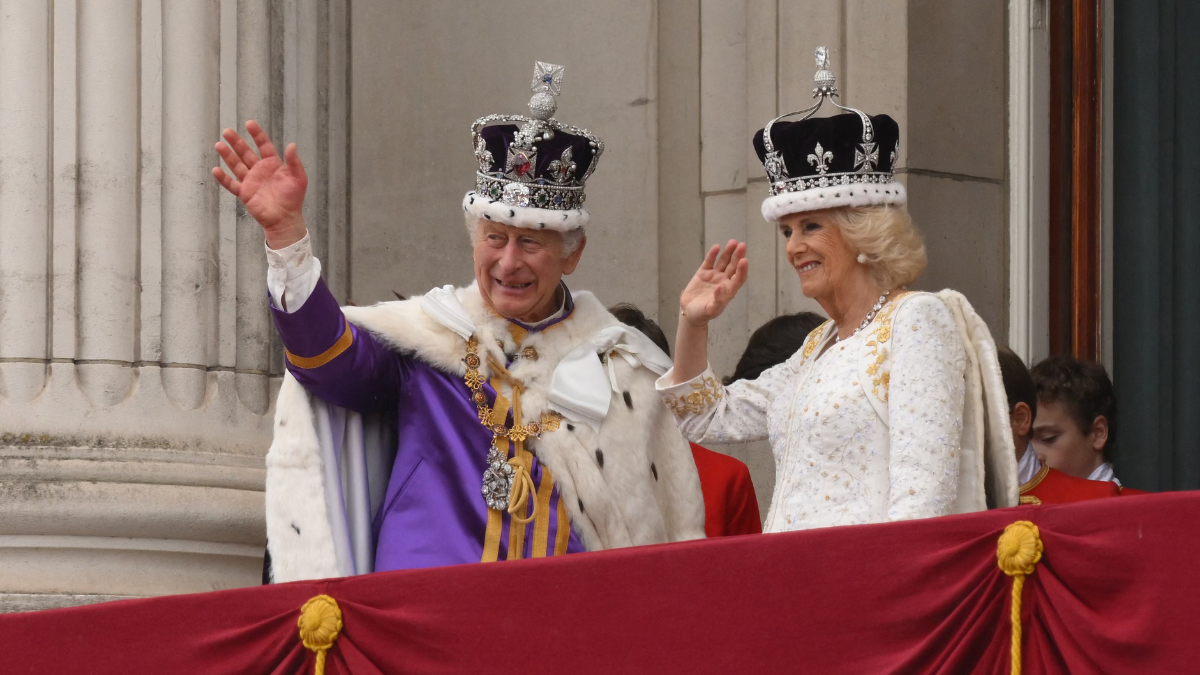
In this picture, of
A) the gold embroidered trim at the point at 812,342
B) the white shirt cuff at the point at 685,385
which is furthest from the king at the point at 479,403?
the gold embroidered trim at the point at 812,342

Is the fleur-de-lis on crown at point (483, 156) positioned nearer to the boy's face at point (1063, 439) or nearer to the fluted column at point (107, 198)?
the fluted column at point (107, 198)

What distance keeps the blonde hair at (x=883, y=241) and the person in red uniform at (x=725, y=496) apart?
1.04 metres

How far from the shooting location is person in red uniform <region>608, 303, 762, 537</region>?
4457 mm

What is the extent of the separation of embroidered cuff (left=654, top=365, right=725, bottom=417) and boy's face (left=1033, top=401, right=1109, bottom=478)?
1212 millimetres

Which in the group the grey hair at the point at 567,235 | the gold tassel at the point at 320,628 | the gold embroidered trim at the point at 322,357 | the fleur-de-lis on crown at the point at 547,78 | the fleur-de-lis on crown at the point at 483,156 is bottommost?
the gold tassel at the point at 320,628

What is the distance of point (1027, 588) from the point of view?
8.73 ft

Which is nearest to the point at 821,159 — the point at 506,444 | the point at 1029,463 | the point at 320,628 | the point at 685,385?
the point at 685,385

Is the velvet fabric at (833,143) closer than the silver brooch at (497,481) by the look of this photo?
Yes

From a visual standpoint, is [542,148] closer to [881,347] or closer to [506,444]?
[506,444]

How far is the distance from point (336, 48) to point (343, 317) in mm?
1710

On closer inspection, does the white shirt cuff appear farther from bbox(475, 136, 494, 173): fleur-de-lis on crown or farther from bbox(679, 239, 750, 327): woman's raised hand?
bbox(475, 136, 494, 173): fleur-de-lis on crown

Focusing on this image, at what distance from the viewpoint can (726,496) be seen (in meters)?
4.48

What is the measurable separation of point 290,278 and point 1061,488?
6.36 feet

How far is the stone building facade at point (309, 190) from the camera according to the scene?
4.31 m
